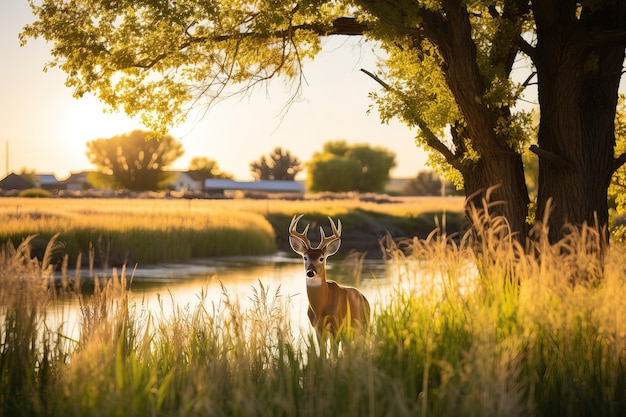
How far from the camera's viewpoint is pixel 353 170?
11681 cm

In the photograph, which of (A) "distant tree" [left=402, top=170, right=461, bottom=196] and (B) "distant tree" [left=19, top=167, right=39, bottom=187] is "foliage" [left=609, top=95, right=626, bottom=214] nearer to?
(B) "distant tree" [left=19, top=167, right=39, bottom=187]

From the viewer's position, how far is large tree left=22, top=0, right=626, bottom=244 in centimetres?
1227

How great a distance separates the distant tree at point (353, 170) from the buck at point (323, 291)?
343 feet

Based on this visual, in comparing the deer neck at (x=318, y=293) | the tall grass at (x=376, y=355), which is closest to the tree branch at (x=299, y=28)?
the deer neck at (x=318, y=293)

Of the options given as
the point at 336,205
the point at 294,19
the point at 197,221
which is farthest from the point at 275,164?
the point at 294,19

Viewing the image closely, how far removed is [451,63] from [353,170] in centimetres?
10452

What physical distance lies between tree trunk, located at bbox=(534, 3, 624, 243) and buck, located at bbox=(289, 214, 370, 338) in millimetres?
3996

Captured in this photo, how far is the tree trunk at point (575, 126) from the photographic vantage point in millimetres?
12258

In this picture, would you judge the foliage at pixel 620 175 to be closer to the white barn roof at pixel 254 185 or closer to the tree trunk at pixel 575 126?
the tree trunk at pixel 575 126

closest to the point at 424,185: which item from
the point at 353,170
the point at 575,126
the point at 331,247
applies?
the point at 353,170

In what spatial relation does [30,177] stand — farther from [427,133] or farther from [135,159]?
[427,133]

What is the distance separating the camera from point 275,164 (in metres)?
134

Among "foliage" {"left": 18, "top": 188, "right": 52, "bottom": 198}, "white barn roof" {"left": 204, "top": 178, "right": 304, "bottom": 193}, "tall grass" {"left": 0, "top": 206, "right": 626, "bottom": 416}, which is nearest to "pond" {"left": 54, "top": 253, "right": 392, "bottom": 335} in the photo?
"tall grass" {"left": 0, "top": 206, "right": 626, "bottom": 416}

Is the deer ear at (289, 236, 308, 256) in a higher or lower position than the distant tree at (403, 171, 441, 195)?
lower
